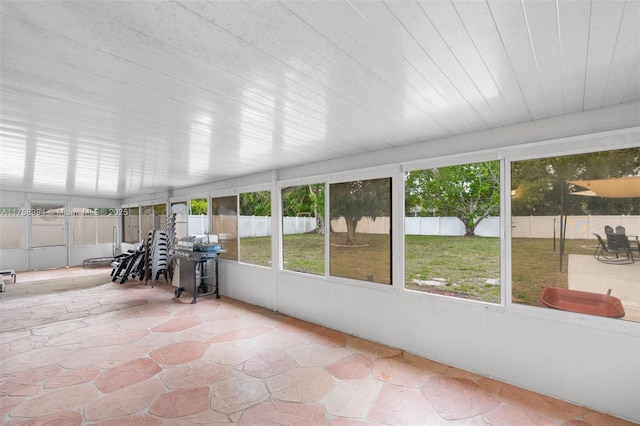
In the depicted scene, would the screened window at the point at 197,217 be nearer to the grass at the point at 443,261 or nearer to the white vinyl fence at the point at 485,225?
the white vinyl fence at the point at 485,225

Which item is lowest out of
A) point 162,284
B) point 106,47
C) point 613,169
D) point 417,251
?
point 162,284

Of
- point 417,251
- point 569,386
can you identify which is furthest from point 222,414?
point 417,251

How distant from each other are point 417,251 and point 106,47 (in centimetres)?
874

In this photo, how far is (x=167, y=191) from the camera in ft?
26.2

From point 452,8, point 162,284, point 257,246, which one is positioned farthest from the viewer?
point 257,246

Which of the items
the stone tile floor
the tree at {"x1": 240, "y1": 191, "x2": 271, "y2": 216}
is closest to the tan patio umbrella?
the stone tile floor

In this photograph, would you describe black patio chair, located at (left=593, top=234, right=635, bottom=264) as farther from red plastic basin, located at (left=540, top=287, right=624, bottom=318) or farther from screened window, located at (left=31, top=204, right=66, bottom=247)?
screened window, located at (left=31, top=204, right=66, bottom=247)

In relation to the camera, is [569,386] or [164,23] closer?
[164,23]

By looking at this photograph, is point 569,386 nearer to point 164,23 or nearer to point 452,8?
point 452,8

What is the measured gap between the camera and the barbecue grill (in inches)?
227

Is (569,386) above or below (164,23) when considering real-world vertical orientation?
below

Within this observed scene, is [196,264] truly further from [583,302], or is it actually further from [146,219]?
[583,302]

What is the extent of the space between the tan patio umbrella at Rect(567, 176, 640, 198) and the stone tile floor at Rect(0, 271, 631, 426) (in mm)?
1772

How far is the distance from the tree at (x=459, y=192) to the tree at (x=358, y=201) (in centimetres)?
398
